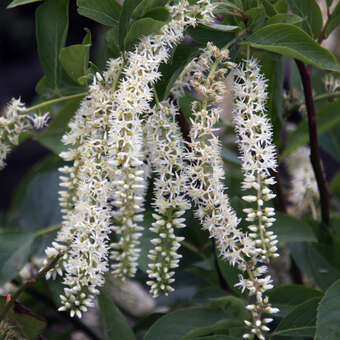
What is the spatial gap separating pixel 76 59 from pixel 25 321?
1.50ft

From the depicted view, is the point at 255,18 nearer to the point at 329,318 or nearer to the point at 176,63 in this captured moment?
the point at 176,63

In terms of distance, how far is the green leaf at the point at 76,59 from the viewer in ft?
2.66

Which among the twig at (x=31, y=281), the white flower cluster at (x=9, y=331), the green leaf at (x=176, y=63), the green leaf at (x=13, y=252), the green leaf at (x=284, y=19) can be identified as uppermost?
the green leaf at (x=284, y=19)

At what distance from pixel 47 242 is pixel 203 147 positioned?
0.64m

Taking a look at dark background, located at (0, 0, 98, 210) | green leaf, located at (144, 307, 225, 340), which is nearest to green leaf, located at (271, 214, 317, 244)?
green leaf, located at (144, 307, 225, 340)

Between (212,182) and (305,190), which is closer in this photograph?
(212,182)

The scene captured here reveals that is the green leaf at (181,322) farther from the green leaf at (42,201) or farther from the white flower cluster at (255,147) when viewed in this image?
A: the green leaf at (42,201)

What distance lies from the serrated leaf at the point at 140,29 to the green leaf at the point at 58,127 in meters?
0.27

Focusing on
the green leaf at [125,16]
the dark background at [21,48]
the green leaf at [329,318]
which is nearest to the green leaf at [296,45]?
the green leaf at [125,16]

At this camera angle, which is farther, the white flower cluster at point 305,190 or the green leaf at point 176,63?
the white flower cluster at point 305,190

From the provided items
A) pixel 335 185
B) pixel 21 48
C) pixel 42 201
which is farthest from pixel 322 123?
pixel 21 48

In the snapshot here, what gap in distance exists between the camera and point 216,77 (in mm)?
775

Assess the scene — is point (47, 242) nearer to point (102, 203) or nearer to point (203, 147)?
point (102, 203)

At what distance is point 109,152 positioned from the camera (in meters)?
0.72
